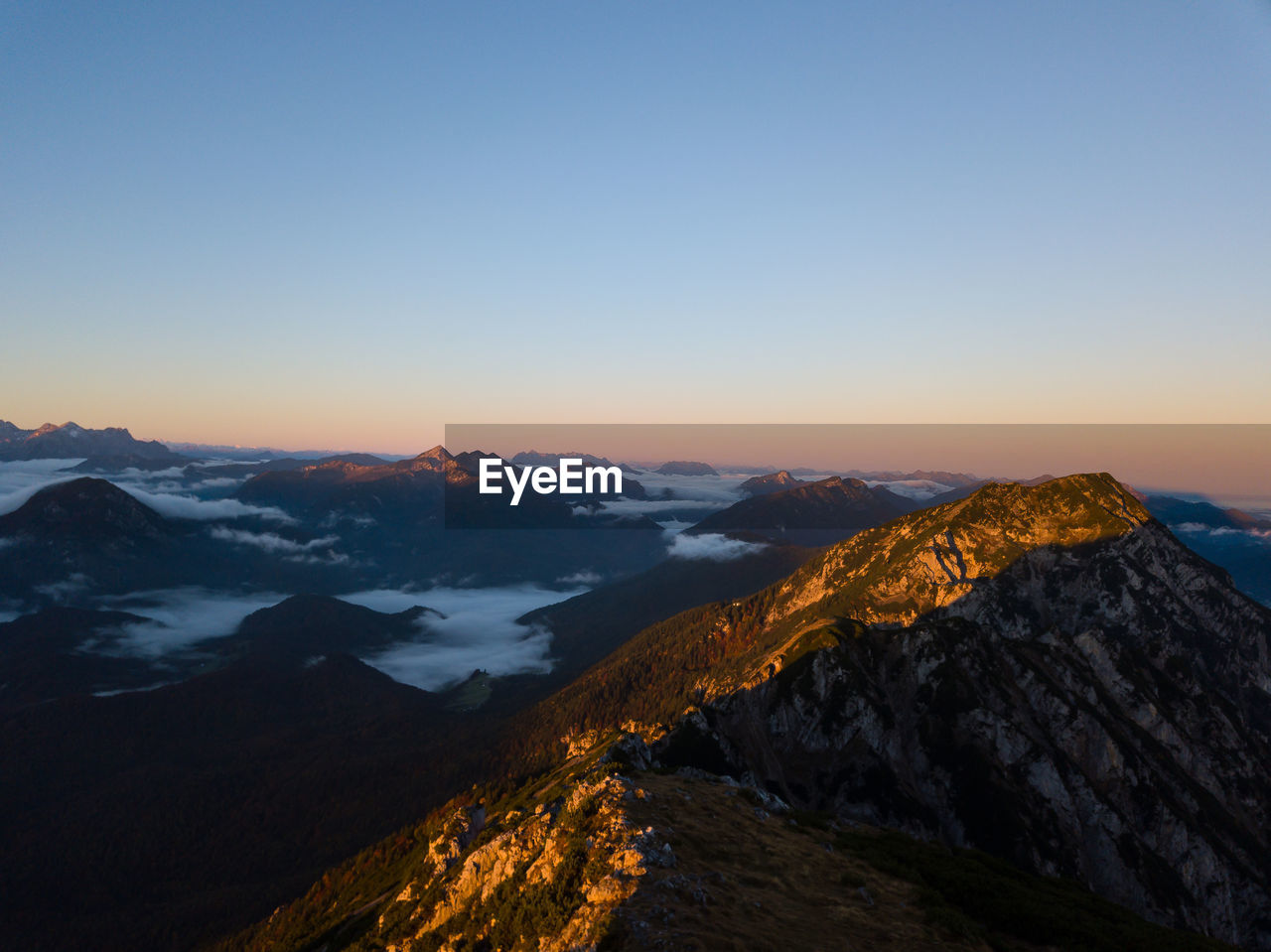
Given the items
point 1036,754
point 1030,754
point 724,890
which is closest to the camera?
point 724,890

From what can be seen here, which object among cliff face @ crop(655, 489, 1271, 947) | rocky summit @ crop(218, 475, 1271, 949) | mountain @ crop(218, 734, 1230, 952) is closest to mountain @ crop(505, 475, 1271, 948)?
cliff face @ crop(655, 489, 1271, 947)

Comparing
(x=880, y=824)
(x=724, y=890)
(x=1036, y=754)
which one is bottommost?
(x=880, y=824)

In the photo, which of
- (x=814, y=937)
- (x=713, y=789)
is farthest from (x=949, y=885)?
(x=713, y=789)

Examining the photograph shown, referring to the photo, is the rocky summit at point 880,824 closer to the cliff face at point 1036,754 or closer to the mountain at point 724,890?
the mountain at point 724,890

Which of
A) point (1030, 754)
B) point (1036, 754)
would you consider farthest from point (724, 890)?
point (1036, 754)

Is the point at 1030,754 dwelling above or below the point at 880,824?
above

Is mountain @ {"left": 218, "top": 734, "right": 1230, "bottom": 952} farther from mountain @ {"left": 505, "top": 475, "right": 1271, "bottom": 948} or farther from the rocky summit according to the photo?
mountain @ {"left": 505, "top": 475, "right": 1271, "bottom": 948}

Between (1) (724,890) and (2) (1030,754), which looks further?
(2) (1030,754)

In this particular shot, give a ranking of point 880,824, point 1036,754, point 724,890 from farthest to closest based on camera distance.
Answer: point 1036,754 → point 880,824 → point 724,890

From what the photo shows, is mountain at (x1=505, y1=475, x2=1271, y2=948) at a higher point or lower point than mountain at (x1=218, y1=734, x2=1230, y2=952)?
lower

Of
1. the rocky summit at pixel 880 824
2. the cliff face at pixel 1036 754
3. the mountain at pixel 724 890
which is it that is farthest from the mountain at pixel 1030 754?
the mountain at pixel 724 890

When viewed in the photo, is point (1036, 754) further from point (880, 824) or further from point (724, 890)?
point (724, 890)
